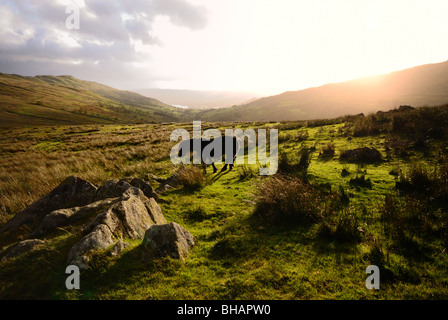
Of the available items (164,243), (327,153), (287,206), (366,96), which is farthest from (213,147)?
(366,96)

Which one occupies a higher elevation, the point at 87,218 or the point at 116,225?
the point at 116,225

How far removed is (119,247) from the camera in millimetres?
3850

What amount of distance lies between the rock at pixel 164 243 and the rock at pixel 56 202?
12.5 ft

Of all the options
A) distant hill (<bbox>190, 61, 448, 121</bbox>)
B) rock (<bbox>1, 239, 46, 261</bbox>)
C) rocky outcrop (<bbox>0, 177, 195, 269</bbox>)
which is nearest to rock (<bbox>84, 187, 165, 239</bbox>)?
rocky outcrop (<bbox>0, 177, 195, 269</bbox>)

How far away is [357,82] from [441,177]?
236 m

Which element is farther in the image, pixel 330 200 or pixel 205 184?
pixel 205 184

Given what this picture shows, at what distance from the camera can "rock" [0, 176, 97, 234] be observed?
5258mm

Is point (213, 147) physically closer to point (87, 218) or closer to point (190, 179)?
point (190, 179)

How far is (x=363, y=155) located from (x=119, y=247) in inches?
443

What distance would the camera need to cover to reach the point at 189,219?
5809mm

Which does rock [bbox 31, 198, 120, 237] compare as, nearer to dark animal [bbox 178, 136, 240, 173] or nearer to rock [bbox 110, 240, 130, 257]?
rock [bbox 110, 240, 130, 257]

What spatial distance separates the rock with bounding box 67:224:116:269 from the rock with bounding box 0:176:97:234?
2.76 m
